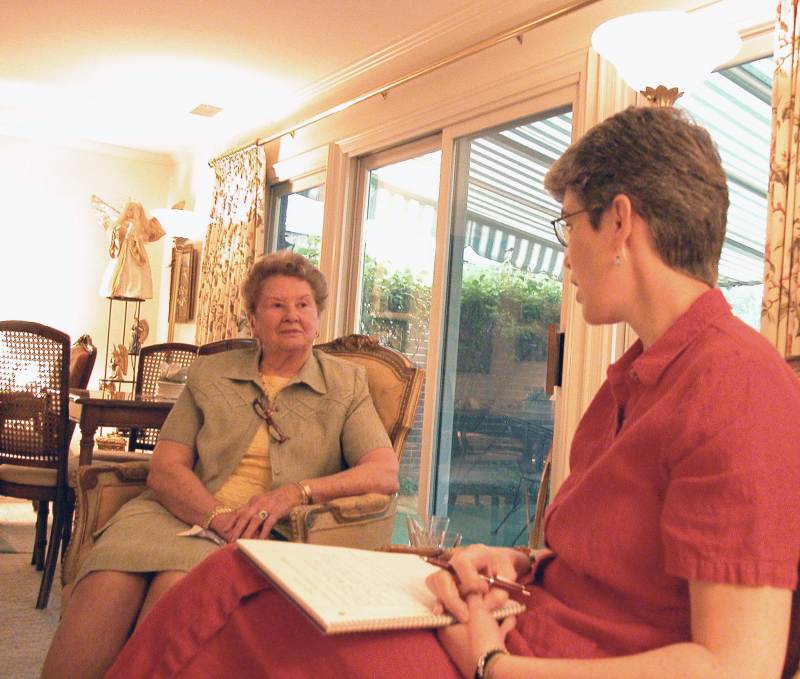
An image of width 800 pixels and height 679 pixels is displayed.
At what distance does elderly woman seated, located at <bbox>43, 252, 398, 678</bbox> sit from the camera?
1897mm

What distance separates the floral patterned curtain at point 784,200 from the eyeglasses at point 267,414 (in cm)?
146

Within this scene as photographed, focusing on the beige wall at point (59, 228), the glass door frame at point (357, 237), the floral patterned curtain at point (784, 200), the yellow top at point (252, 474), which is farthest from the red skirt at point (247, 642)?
the beige wall at point (59, 228)

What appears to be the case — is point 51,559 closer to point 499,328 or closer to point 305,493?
point 305,493

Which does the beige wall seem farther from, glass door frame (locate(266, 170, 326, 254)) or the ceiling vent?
glass door frame (locate(266, 170, 326, 254))

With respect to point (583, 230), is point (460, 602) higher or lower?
lower

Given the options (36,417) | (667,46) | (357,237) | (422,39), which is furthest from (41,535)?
(667,46)

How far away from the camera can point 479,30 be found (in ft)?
13.8

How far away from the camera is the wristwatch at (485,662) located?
925 mm

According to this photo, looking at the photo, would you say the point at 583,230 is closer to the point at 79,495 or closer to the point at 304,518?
the point at 304,518

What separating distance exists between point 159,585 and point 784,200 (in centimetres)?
208

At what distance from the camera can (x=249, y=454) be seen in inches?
90.7

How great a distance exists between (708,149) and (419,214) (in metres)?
3.89

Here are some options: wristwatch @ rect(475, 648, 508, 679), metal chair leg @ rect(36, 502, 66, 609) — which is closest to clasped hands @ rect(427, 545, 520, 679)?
wristwatch @ rect(475, 648, 508, 679)

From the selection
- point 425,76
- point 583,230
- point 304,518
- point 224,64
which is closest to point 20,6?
point 224,64
